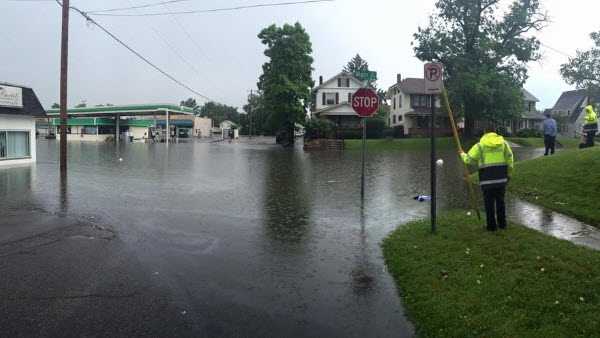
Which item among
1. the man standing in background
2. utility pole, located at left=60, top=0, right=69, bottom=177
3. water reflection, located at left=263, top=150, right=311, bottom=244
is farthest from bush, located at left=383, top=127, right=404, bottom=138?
utility pole, located at left=60, top=0, right=69, bottom=177

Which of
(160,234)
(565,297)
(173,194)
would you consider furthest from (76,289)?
(173,194)

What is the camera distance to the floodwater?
5070 mm

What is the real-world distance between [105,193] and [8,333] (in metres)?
9.66

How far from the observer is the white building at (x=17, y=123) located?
24.0 metres

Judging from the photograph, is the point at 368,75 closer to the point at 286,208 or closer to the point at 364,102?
the point at 364,102

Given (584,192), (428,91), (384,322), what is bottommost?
(384,322)

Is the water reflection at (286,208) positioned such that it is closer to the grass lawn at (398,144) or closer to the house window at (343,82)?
the grass lawn at (398,144)

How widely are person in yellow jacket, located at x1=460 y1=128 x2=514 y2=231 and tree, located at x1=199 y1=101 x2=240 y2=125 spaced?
436 ft

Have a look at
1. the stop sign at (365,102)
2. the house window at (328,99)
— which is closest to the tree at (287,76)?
the house window at (328,99)

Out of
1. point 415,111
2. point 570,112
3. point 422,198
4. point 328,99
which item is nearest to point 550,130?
point 422,198

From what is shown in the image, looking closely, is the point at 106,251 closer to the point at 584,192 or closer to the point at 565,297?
the point at 565,297

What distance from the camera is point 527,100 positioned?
6781cm

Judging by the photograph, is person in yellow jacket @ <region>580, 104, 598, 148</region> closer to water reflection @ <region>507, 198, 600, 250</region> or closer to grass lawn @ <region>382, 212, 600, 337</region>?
water reflection @ <region>507, 198, 600, 250</region>

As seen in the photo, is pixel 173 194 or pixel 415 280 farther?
pixel 173 194
